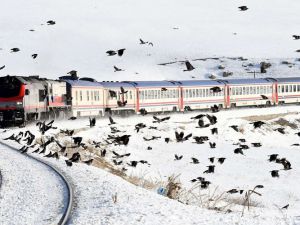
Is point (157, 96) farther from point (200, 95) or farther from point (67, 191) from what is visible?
point (67, 191)

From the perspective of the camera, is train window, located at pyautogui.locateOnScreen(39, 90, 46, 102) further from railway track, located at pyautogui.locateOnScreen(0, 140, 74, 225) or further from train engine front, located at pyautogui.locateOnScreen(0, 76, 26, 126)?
railway track, located at pyautogui.locateOnScreen(0, 140, 74, 225)

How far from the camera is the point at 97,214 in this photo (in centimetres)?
1403

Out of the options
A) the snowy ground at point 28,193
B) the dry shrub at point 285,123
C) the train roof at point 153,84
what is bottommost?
the dry shrub at point 285,123

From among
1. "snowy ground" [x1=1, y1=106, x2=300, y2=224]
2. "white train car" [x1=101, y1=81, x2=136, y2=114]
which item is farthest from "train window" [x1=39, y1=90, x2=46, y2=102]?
"white train car" [x1=101, y1=81, x2=136, y2=114]

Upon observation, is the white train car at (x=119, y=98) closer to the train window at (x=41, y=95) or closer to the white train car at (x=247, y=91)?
the train window at (x=41, y=95)

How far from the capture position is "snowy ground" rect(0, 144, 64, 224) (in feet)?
45.6

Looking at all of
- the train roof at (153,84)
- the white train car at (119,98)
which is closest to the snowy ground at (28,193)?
the white train car at (119,98)

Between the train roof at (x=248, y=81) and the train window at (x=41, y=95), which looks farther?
the train roof at (x=248, y=81)

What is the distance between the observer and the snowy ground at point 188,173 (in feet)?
46.3

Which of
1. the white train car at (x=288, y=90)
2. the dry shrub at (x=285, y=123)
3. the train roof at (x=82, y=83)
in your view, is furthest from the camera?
the white train car at (x=288, y=90)

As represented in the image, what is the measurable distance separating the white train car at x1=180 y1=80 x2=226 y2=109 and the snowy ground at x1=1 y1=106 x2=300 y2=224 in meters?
3.93

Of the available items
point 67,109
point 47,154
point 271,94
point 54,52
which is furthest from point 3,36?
point 47,154

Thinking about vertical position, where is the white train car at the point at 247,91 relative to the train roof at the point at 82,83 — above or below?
below

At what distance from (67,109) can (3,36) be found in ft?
337
